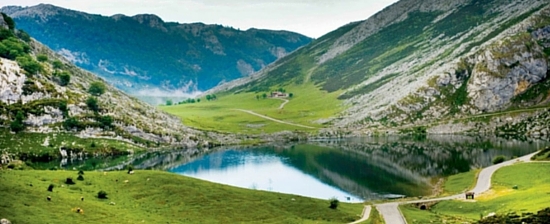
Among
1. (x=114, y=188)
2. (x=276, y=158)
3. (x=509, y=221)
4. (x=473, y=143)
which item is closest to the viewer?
(x=509, y=221)

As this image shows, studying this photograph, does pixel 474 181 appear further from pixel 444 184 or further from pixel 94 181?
pixel 94 181

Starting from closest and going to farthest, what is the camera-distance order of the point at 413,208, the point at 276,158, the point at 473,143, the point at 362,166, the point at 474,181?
the point at 413,208
the point at 474,181
the point at 362,166
the point at 276,158
the point at 473,143

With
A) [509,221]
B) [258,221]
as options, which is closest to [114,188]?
[258,221]

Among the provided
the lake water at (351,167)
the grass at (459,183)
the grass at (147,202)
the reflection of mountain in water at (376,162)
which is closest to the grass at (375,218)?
the grass at (147,202)

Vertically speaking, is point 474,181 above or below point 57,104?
below

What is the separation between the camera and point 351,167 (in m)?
156

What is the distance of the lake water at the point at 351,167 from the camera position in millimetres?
122938

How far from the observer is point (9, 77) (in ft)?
618

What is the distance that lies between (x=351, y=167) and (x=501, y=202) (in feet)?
256

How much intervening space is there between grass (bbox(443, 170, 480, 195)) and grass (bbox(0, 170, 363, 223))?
3379cm

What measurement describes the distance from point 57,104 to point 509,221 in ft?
557

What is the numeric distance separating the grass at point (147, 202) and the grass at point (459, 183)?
111ft

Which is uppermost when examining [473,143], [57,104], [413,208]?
[57,104]

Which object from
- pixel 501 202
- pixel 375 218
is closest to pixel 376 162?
pixel 501 202
